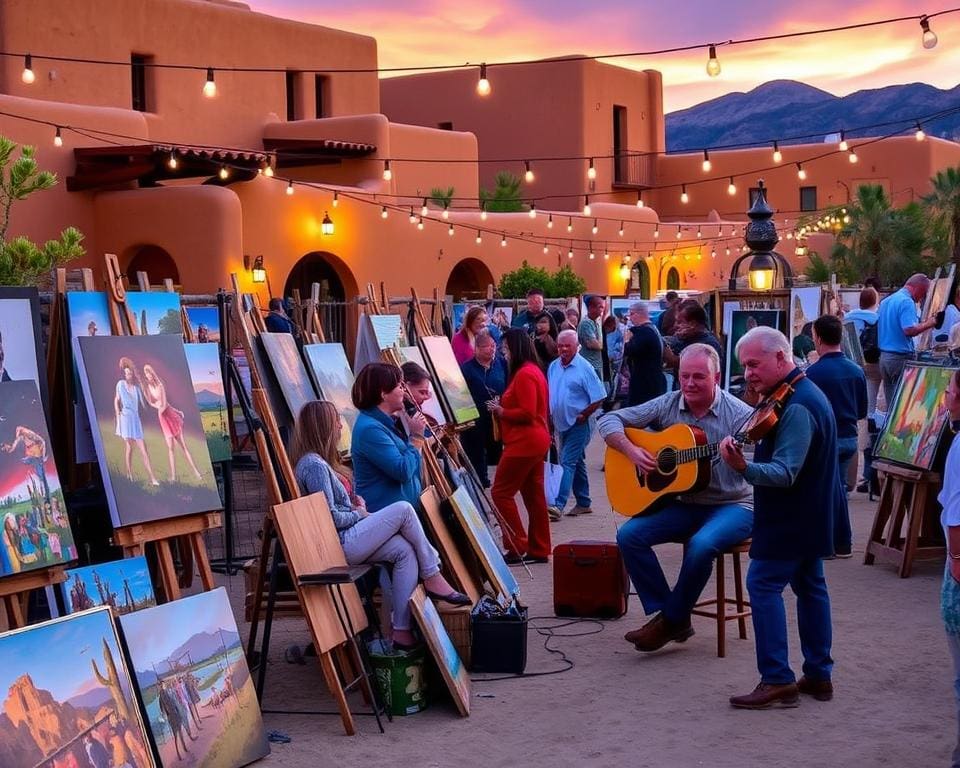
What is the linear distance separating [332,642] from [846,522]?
2.59m

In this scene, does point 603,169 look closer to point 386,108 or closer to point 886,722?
point 386,108

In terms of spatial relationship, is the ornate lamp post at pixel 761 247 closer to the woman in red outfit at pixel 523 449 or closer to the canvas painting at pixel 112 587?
the woman in red outfit at pixel 523 449

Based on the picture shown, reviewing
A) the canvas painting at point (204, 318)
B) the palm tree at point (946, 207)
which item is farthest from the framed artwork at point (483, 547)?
the palm tree at point (946, 207)

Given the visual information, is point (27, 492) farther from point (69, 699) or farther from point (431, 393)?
point (431, 393)

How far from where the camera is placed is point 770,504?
253 inches

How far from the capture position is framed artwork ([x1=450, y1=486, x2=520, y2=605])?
7.88m

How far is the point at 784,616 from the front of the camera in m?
6.46

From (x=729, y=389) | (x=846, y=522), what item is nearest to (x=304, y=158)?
(x=729, y=389)

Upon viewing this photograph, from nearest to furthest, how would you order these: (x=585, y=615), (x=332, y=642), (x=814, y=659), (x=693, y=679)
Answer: (x=332, y=642) → (x=814, y=659) → (x=693, y=679) → (x=585, y=615)

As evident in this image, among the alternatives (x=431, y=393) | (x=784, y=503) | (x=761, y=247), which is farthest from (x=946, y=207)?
(x=784, y=503)

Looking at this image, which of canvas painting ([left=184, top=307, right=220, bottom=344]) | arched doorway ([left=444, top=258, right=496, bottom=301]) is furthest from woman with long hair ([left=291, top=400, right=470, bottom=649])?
arched doorway ([left=444, top=258, right=496, bottom=301])

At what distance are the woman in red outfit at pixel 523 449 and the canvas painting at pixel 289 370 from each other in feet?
4.81

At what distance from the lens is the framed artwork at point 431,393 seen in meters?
11.4

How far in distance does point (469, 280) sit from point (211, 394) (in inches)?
976
